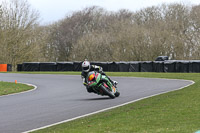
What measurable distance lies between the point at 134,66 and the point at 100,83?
93.3 ft

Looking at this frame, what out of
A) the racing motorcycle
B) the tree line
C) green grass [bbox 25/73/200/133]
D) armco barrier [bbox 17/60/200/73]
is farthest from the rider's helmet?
the tree line

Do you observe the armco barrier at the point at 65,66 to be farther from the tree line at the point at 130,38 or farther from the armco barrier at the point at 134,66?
the tree line at the point at 130,38

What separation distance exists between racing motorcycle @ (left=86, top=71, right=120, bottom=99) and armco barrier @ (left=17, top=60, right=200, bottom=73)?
24076 millimetres

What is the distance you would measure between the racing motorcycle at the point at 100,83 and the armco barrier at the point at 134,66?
24.1 m

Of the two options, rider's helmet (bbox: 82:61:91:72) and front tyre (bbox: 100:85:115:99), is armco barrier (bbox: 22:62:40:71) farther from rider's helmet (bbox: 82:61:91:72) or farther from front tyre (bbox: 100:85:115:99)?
rider's helmet (bbox: 82:61:91:72)

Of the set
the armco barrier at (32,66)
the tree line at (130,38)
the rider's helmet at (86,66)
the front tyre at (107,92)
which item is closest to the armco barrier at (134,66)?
the armco barrier at (32,66)

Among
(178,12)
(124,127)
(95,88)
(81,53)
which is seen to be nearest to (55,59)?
(81,53)

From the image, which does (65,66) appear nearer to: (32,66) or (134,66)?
(32,66)

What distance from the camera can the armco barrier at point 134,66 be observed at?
38.2 m

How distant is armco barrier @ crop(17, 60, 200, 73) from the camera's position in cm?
3816

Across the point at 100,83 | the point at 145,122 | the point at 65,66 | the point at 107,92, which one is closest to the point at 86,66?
the point at 100,83

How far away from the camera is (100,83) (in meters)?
14.6

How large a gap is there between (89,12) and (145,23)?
2185 centimetres

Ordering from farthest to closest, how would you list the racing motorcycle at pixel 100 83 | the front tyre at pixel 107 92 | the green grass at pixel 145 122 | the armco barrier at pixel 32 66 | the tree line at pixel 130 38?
the tree line at pixel 130 38, the armco barrier at pixel 32 66, the front tyre at pixel 107 92, the racing motorcycle at pixel 100 83, the green grass at pixel 145 122
